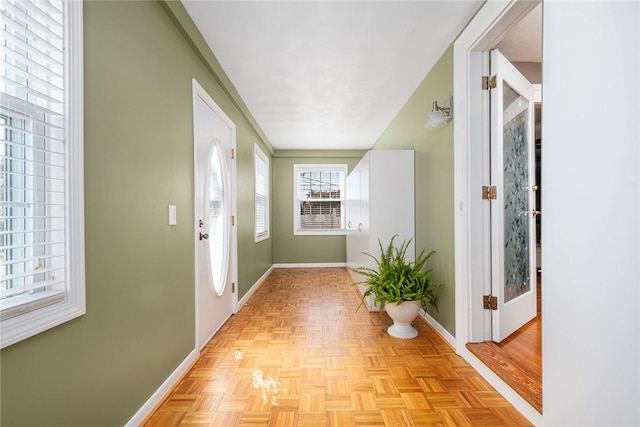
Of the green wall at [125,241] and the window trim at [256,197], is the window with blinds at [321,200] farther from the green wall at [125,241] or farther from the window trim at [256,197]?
the green wall at [125,241]

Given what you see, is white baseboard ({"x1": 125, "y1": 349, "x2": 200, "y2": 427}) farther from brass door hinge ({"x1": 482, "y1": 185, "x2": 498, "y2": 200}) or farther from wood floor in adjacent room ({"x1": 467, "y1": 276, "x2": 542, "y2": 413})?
brass door hinge ({"x1": 482, "y1": 185, "x2": 498, "y2": 200})

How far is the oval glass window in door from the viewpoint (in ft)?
7.82

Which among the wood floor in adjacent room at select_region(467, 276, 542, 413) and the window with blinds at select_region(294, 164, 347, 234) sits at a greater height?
the window with blinds at select_region(294, 164, 347, 234)

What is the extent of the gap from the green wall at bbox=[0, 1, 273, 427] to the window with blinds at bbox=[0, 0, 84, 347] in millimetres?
69

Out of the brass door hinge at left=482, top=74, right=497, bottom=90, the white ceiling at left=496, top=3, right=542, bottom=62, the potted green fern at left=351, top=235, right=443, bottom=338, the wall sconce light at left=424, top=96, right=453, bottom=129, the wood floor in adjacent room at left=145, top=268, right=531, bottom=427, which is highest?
the white ceiling at left=496, top=3, right=542, bottom=62

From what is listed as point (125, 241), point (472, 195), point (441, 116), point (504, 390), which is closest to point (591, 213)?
point (472, 195)

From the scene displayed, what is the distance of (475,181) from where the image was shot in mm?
1958

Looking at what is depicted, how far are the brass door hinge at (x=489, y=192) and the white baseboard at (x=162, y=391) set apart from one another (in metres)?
2.26

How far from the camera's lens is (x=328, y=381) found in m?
1.75

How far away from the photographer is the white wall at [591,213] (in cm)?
90

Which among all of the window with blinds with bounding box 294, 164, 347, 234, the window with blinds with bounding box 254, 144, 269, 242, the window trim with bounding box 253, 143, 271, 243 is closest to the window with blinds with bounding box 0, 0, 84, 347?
the window trim with bounding box 253, 143, 271, 243

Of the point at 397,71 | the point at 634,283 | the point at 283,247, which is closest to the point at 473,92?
the point at 397,71

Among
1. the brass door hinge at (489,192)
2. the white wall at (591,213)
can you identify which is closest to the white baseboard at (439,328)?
the white wall at (591,213)

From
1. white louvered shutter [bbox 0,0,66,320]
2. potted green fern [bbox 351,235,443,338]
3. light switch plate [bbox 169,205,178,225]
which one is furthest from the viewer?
potted green fern [bbox 351,235,443,338]
